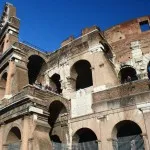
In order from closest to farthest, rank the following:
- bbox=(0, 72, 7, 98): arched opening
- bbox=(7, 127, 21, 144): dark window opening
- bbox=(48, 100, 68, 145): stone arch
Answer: bbox=(7, 127, 21, 144): dark window opening
bbox=(48, 100, 68, 145): stone arch
bbox=(0, 72, 7, 98): arched opening

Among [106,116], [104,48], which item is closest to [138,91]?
[106,116]

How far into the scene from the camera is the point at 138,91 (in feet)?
41.9

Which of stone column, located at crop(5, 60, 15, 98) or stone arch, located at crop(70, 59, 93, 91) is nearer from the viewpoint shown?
stone column, located at crop(5, 60, 15, 98)

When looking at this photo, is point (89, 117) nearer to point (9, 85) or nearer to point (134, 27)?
point (9, 85)

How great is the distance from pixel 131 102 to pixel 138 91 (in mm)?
692

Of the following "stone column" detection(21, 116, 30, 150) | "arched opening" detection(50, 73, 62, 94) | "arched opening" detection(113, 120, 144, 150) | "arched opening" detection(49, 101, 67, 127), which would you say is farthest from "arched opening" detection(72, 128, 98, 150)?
"arched opening" detection(50, 73, 62, 94)

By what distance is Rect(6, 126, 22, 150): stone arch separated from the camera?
13.5m

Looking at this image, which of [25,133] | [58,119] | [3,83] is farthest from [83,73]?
[25,133]

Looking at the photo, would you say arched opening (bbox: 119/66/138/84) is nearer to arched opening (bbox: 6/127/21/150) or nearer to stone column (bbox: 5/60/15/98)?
stone column (bbox: 5/60/15/98)

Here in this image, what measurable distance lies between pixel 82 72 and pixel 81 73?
14 cm

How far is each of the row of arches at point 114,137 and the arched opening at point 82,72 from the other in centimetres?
403

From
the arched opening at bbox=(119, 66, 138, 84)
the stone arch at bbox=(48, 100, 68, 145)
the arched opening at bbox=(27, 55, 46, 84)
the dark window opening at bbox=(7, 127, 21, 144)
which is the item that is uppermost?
the arched opening at bbox=(27, 55, 46, 84)

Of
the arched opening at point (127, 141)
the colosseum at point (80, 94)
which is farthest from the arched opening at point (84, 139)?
the arched opening at point (127, 141)

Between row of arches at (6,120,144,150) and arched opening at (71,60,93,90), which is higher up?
arched opening at (71,60,93,90)
